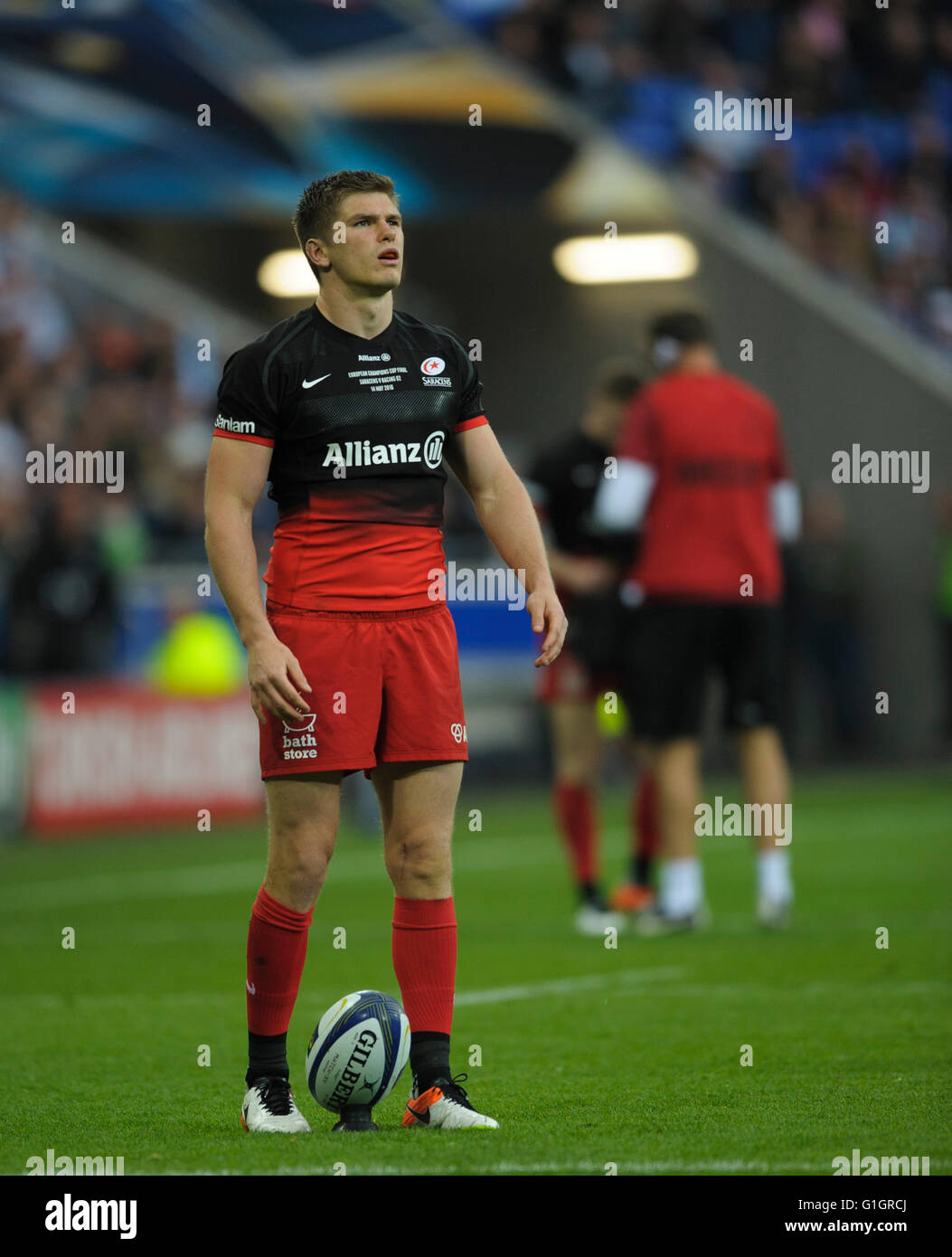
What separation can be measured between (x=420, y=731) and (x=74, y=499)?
1073 centimetres

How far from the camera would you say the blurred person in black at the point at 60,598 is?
49.6ft

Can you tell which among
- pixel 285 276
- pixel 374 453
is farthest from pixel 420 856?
pixel 285 276

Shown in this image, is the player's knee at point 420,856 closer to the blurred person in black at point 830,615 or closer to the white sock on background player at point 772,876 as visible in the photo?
the white sock on background player at point 772,876

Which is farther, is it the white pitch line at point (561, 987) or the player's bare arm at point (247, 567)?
the white pitch line at point (561, 987)

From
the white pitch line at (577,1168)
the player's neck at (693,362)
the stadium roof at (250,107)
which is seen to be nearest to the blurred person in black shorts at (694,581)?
the player's neck at (693,362)

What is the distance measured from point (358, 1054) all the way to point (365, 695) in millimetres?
805

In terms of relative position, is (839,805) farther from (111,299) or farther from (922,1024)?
(922,1024)

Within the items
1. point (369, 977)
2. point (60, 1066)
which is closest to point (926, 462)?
point (369, 977)

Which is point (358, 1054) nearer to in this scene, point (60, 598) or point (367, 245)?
point (367, 245)

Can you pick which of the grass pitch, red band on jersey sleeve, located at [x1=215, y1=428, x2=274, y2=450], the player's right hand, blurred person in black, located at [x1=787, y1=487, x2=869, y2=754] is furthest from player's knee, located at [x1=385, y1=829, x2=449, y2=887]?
blurred person in black, located at [x1=787, y1=487, x2=869, y2=754]

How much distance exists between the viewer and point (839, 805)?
15.9 meters

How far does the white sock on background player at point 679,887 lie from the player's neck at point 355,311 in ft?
13.9

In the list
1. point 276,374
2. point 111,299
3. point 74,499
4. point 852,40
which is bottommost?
point 276,374

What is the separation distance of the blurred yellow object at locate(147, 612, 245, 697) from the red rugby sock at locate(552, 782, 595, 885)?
20.1ft
